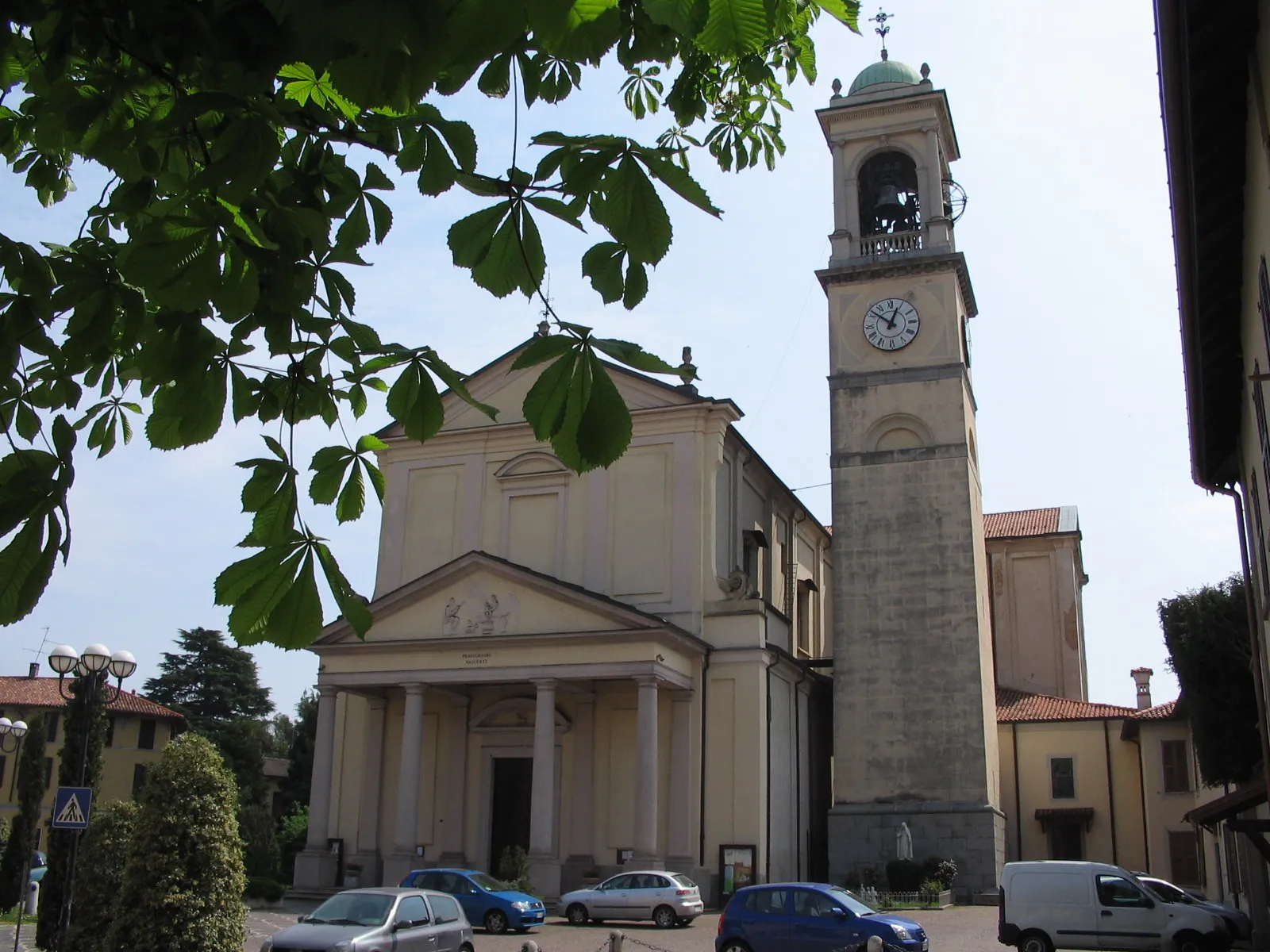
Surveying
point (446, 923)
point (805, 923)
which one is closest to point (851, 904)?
point (805, 923)

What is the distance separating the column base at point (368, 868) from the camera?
95.9 ft

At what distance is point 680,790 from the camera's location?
28312mm

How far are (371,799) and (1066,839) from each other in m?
21.8

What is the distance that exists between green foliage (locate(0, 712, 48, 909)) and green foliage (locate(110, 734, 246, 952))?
45.4 feet

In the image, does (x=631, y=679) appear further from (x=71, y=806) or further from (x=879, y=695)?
(x=71, y=806)

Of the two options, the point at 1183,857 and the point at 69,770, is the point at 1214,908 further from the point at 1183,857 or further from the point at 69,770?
the point at 69,770

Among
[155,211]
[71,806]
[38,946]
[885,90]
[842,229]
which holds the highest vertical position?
[885,90]

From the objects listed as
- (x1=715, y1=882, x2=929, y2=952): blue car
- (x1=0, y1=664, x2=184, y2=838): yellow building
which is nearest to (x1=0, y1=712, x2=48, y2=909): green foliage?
(x1=715, y1=882, x2=929, y2=952): blue car

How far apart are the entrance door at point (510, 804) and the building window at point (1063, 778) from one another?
58.3 feet

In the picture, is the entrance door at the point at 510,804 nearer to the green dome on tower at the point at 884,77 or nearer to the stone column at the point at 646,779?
the stone column at the point at 646,779

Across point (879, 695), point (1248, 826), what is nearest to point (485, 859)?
point (879, 695)

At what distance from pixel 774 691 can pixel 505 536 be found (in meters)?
8.73

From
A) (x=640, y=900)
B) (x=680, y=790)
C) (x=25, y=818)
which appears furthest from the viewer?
(x=680, y=790)

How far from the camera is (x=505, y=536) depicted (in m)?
32.5
